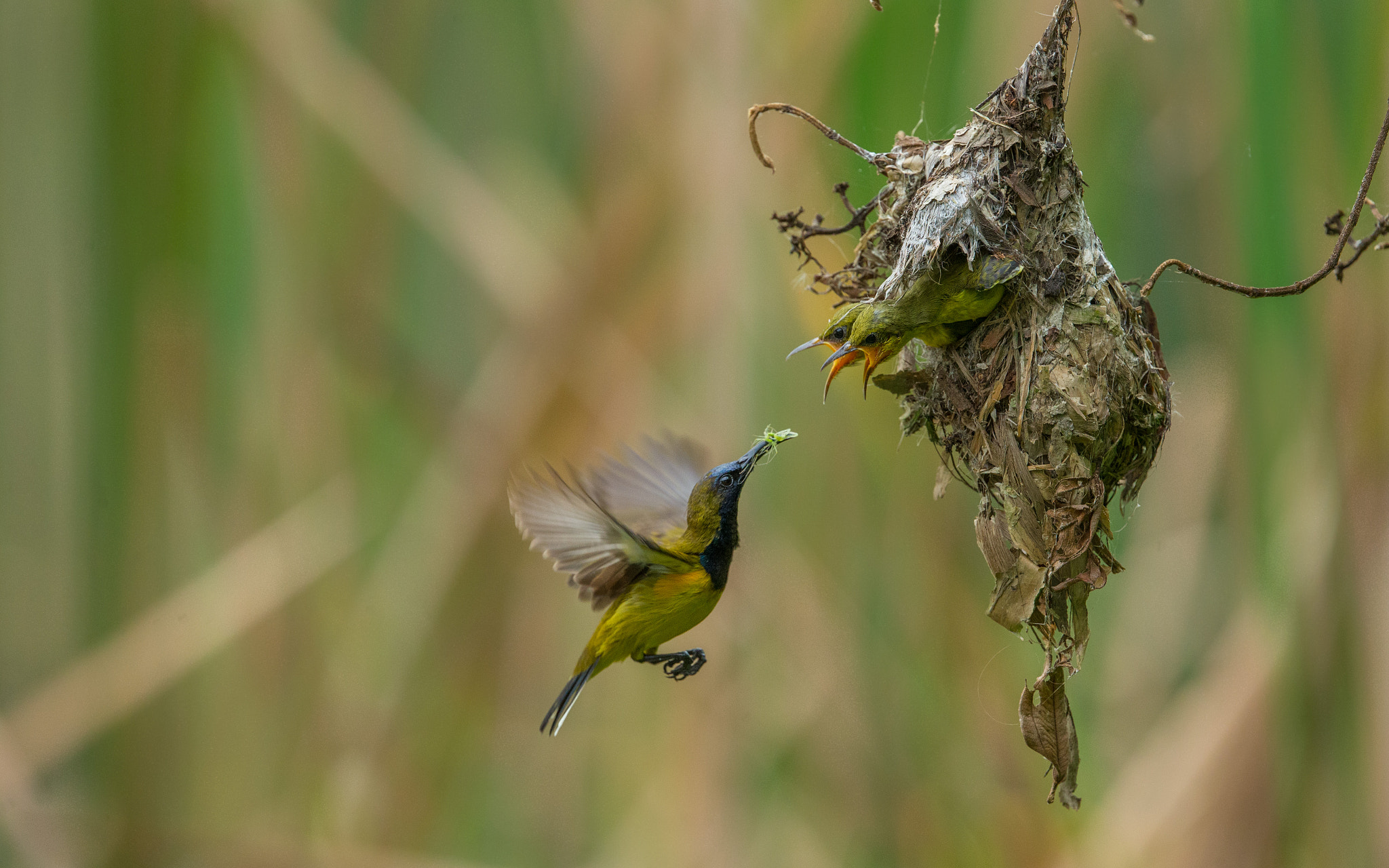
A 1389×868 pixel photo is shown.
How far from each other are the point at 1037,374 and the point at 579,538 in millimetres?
930

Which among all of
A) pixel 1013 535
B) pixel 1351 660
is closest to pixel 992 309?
pixel 1013 535

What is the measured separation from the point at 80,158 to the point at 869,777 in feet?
13.4

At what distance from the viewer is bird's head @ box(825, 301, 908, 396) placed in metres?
1.94

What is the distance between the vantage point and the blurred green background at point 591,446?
11.0ft

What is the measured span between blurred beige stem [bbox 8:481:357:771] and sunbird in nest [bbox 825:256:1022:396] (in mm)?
2813

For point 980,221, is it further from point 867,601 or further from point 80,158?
point 80,158

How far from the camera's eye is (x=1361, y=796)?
10.7 ft

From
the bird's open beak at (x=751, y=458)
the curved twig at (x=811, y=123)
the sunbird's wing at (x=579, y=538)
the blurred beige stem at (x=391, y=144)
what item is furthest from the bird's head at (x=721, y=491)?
the blurred beige stem at (x=391, y=144)

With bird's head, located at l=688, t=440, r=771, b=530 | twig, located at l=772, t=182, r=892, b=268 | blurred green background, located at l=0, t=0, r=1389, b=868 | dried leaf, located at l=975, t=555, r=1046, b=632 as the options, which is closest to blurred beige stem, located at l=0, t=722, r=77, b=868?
blurred green background, located at l=0, t=0, r=1389, b=868

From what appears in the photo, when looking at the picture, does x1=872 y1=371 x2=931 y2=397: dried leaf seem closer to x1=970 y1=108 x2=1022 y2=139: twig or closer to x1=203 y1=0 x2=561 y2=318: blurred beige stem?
x1=970 y1=108 x2=1022 y2=139: twig

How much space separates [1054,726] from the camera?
176cm

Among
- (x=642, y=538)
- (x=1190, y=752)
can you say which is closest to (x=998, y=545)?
(x=642, y=538)

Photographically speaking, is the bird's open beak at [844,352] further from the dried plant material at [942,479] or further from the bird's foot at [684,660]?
the bird's foot at [684,660]

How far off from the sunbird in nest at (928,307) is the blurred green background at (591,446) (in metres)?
1.41
